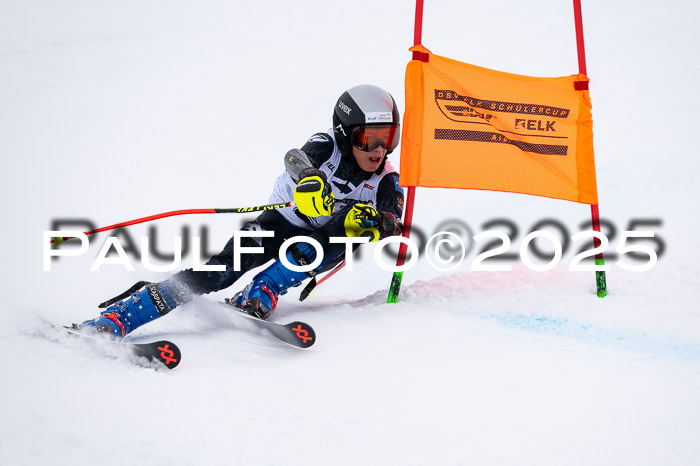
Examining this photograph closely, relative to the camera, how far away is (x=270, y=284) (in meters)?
3.41

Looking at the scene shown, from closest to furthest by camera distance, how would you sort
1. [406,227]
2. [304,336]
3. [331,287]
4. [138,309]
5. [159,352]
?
[159,352], [304,336], [138,309], [406,227], [331,287]

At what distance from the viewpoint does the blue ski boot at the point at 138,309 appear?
309 centimetres

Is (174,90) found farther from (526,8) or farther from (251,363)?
(251,363)

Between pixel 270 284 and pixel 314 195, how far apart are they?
541mm

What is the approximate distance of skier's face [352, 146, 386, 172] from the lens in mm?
3605

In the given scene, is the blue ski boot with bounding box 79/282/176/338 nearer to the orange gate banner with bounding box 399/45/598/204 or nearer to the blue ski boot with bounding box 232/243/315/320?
the blue ski boot with bounding box 232/243/315/320

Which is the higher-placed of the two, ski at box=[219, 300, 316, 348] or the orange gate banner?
the orange gate banner

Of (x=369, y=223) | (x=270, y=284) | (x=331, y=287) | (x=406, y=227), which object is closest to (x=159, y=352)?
(x=270, y=284)

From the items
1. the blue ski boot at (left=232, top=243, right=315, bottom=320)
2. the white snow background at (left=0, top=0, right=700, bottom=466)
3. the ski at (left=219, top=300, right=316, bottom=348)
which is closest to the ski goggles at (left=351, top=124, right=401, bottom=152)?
the blue ski boot at (left=232, top=243, right=315, bottom=320)

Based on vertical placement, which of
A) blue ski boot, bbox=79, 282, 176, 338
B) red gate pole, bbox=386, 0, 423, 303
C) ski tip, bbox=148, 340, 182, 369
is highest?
red gate pole, bbox=386, 0, 423, 303

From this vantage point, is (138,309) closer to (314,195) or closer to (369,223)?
(314,195)

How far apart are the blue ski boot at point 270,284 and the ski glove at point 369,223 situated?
0.26m

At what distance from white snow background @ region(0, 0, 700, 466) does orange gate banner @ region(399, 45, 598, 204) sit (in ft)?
2.17

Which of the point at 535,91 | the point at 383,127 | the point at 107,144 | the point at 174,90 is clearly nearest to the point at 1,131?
the point at 107,144
